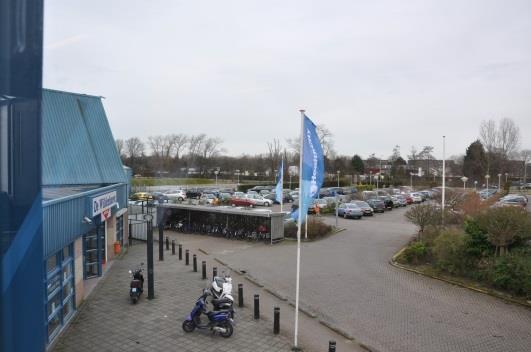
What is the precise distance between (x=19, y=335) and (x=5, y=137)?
1.16 metres

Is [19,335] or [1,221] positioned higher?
[1,221]

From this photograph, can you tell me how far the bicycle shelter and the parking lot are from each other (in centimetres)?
173

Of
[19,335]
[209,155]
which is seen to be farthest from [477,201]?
[209,155]

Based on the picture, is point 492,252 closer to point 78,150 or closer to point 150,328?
point 150,328

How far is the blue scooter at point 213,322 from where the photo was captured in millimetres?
9289

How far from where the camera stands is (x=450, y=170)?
8481 centimetres

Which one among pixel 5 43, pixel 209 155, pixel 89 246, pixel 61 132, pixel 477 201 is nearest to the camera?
pixel 5 43

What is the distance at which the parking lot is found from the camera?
9469 mm

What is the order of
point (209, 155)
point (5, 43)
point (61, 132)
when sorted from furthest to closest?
point (209, 155), point (61, 132), point (5, 43)

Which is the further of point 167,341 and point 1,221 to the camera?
point 167,341

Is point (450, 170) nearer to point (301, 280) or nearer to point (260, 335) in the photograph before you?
point (301, 280)

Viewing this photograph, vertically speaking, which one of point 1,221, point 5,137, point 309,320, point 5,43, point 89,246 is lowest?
point 309,320

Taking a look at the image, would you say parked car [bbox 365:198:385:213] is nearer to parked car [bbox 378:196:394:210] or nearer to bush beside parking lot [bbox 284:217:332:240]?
parked car [bbox 378:196:394:210]

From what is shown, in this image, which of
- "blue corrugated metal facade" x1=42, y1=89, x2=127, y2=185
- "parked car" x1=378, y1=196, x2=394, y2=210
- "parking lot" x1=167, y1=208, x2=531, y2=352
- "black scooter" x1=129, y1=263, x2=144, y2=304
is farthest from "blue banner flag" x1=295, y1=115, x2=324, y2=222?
"parked car" x1=378, y1=196, x2=394, y2=210
